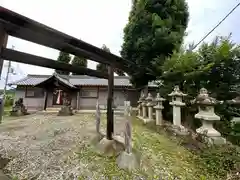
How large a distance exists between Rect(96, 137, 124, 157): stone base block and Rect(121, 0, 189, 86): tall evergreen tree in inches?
186

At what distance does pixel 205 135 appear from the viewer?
166 inches

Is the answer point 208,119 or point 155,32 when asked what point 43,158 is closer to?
point 208,119

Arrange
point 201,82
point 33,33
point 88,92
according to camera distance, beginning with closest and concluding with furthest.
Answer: point 33,33, point 201,82, point 88,92

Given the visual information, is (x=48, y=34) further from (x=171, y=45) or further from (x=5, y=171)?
(x=171, y=45)

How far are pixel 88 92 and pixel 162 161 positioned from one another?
1425 centimetres

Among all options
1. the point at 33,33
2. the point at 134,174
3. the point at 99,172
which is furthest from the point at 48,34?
the point at 134,174

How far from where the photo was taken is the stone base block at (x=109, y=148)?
154 inches

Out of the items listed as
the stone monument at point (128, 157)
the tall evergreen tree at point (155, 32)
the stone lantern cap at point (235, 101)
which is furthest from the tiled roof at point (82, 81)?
the stone monument at point (128, 157)

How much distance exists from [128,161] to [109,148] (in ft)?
2.56

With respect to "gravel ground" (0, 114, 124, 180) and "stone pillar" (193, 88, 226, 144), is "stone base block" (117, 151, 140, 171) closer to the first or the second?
"gravel ground" (0, 114, 124, 180)

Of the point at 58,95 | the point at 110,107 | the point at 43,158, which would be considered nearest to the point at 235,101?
the point at 110,107

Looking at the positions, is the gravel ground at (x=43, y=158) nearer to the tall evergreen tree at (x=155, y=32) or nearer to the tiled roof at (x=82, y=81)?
the tall evergreen tree at (x=155, y=32)

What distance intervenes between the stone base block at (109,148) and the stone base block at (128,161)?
38cm

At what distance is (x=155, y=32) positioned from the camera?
8250mm
